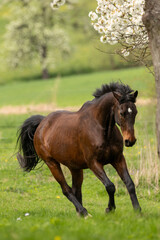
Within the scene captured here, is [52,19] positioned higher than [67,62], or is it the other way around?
[52,19]

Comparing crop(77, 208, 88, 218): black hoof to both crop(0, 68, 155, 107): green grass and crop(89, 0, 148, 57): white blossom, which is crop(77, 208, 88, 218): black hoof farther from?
crop(0, 68, 155, 107): green grass

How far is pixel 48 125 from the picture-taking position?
9055 mm

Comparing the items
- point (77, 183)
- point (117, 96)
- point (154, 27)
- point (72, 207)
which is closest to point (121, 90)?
point (117, 96)

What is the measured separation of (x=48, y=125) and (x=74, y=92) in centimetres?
3532

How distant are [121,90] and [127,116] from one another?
54 cm

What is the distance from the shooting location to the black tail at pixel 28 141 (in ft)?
32.3

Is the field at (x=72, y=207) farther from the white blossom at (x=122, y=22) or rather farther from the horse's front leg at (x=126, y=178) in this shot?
the white blossom at (x=122, y=22)

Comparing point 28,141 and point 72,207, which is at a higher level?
point 28,141

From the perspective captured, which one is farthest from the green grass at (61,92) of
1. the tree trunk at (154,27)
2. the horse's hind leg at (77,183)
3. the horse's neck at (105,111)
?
the tree trunk at (154,27)

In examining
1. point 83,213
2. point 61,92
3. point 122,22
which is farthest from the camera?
point 61,92

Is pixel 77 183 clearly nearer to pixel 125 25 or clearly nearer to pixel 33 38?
pixel 125 25

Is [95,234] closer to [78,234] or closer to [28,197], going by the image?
[78,234]

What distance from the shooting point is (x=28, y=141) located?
32.9 feet

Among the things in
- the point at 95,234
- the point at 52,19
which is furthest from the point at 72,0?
the point at 95,234
